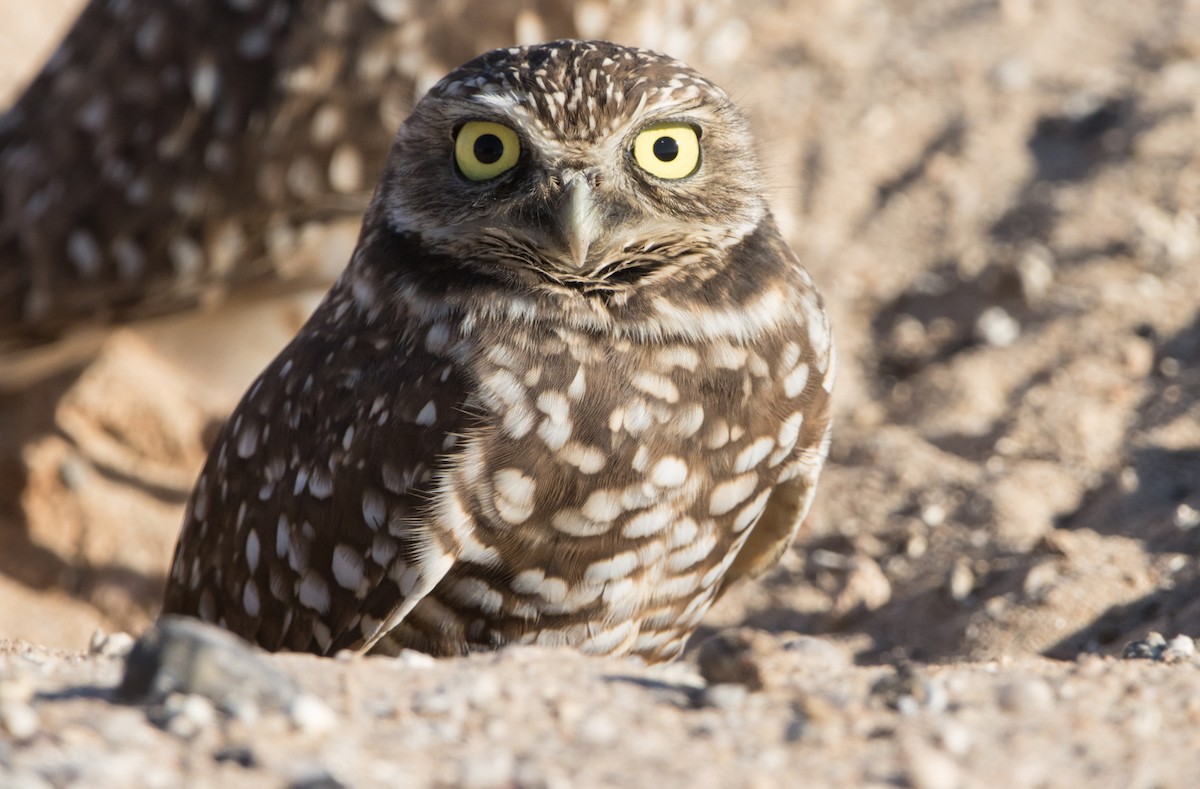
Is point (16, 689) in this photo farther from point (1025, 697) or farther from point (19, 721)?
point (1025, 697)

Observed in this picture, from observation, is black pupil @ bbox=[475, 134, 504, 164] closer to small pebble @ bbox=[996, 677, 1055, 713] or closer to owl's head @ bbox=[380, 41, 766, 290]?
owl's head @ bbox=[380, 41, 766, 290]

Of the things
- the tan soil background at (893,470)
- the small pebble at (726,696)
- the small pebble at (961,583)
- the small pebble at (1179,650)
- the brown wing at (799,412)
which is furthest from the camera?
the small pebble at (961,583)

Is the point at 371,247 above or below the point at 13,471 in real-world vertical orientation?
above

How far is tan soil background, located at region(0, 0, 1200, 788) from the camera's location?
202 cm

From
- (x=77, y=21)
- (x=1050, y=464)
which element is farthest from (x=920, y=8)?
(x=77, y=21)

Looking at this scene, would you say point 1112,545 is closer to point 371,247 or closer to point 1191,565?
point 1191,565

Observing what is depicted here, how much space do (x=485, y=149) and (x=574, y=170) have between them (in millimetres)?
204

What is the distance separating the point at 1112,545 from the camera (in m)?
3.90

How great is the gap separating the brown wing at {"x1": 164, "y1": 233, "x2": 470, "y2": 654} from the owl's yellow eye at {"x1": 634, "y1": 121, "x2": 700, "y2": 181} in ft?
1.77

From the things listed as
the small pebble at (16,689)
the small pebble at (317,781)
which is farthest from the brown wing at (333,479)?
the small pebble at (317,781)

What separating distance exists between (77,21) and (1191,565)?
14.0 ft

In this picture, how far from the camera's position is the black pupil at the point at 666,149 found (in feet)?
9.60

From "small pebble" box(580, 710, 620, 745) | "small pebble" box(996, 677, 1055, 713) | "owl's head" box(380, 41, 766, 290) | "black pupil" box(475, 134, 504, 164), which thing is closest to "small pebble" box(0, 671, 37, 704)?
"small pebble" box(580, 710, 620, 745)

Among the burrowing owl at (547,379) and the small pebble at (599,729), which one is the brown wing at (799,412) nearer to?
the burrowing owl at (547,379)
